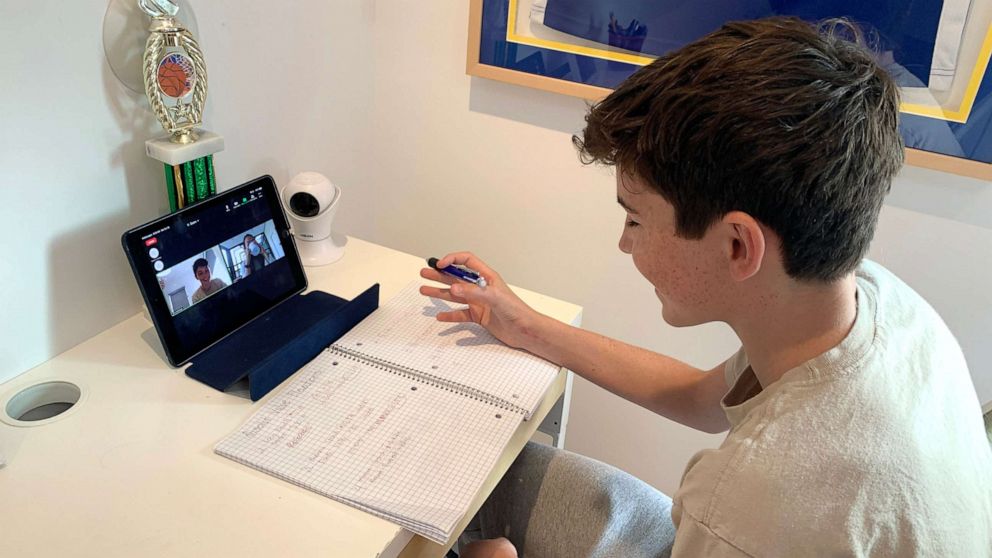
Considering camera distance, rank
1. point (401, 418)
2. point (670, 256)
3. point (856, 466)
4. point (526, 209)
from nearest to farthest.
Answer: point (856, 466) → point (670, 256) → point (401, 418) → point (526, 209)

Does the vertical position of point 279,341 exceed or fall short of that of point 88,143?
it falls short

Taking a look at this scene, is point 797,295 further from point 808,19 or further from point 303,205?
point 303,205

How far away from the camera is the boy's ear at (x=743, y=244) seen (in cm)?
65

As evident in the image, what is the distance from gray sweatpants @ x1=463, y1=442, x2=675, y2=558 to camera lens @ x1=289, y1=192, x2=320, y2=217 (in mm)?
514

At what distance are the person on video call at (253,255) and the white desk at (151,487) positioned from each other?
0.61 ft

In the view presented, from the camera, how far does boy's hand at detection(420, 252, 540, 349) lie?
1015mm

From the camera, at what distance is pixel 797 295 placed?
0.69 metres

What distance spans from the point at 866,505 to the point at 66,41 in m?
0.98

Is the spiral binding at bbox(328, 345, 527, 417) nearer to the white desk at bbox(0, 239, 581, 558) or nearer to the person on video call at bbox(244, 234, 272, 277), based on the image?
the white desk at bbox(0, 239, 581, 558)

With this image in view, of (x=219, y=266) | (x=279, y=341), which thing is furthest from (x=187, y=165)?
(x=279, y=341)

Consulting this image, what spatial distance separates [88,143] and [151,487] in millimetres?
454

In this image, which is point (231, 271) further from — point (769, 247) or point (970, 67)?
point (970, 67)

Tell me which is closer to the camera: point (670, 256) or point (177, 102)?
point (670, 256)

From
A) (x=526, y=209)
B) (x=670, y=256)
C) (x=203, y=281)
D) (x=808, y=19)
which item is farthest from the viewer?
(x=526, y=209)
